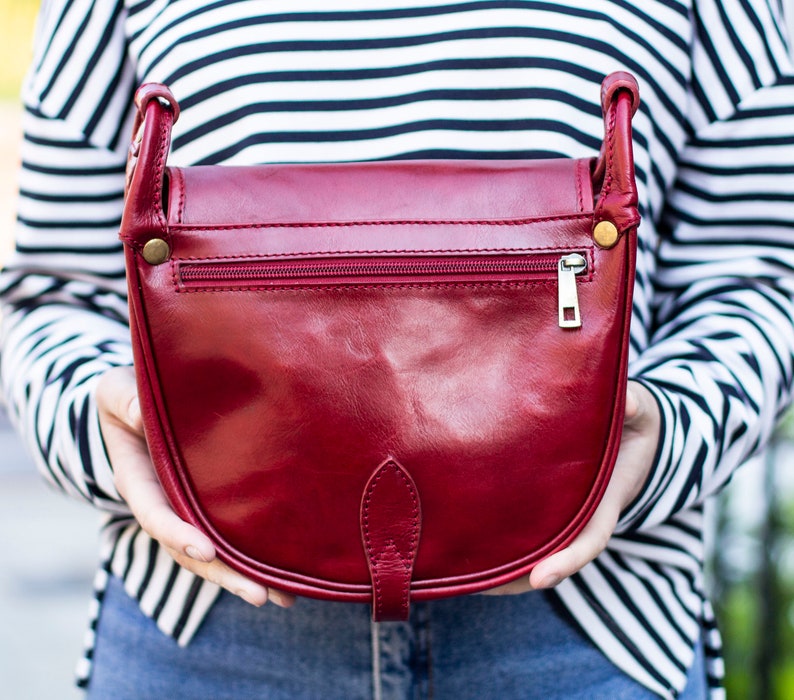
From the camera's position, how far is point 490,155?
810mm

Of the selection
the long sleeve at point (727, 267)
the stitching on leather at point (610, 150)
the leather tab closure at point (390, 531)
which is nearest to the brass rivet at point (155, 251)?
the leather tab closure at point (390, 531)

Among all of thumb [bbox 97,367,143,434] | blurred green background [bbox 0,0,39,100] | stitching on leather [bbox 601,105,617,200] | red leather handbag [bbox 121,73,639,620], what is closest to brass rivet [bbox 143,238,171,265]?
red leather handbag [bbox 121,73,639,620]

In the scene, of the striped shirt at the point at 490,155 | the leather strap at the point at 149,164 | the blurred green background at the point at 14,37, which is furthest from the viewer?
the blurred green background at the point at 14,37

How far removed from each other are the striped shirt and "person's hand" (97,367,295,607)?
0.06 meters

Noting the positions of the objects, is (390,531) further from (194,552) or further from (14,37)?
(14,37)

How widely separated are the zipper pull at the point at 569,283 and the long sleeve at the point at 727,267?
6.3 inches

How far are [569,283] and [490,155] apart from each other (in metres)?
0.20

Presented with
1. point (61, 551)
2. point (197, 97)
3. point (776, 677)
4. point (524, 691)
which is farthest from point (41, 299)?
point (61, 551)

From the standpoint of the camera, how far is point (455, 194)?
0.68 metres

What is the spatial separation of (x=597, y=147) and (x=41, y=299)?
2.00 ft

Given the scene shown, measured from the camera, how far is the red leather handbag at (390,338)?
0.67m

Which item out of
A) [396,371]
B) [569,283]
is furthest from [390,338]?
[569,283]

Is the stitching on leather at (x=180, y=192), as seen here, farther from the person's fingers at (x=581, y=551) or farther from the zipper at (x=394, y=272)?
the person's fingers at (x=581, y=551)

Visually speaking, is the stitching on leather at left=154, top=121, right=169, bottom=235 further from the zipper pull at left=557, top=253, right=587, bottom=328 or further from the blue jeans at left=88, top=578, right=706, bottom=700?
the blue jeans at left=88, top=578, right=706, bottom=700
